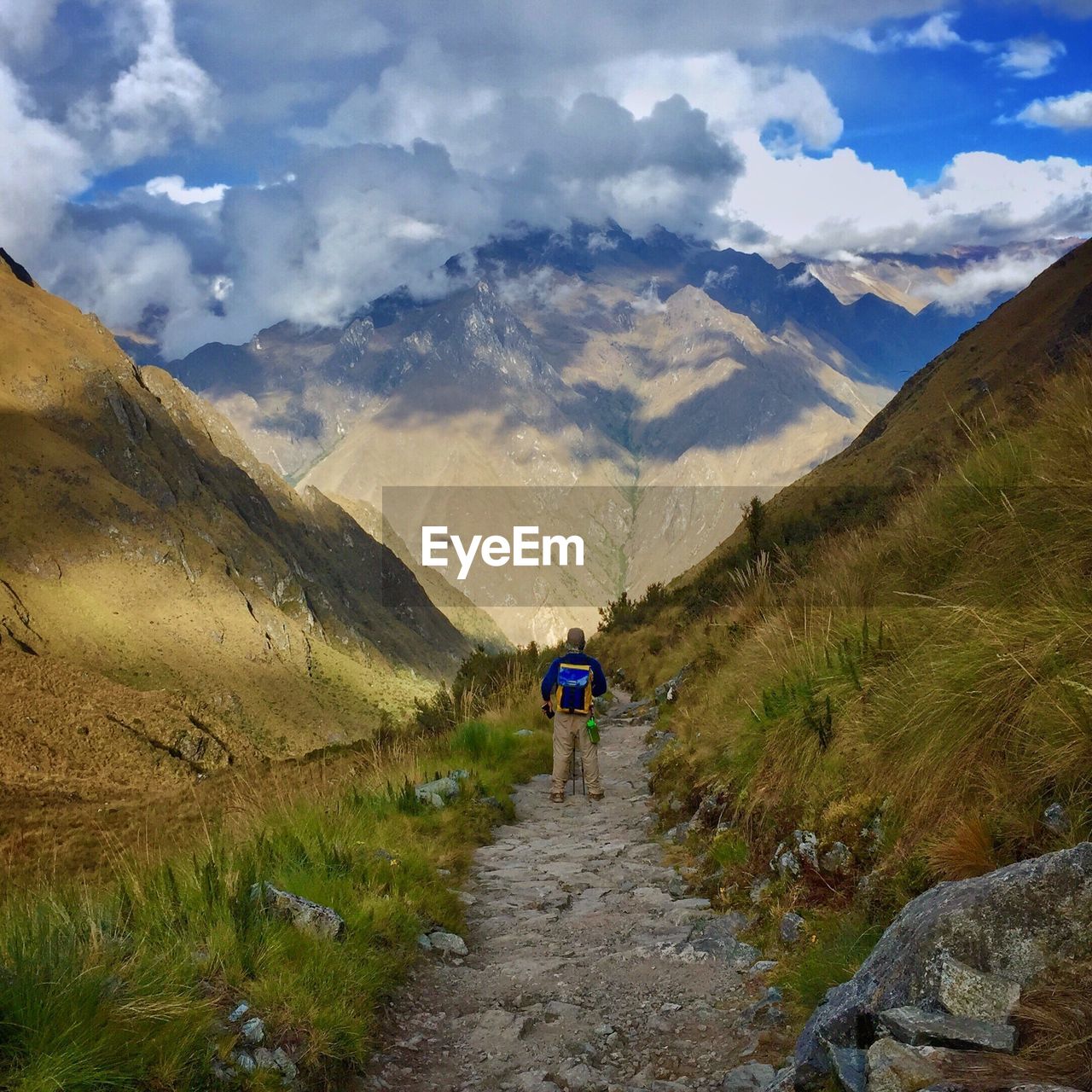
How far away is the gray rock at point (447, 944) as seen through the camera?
6.38 meters

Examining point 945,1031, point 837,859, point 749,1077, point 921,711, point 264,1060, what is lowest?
point 749,1077

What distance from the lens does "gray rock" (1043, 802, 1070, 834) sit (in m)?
4.22

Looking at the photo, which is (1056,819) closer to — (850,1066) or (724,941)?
(850,1066)

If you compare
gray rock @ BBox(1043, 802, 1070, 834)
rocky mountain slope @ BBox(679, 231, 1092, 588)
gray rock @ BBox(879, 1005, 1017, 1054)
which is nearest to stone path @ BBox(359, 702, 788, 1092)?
gray rock @ BBox(879, 1005, 1017, 1054)

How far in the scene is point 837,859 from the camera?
573 cm

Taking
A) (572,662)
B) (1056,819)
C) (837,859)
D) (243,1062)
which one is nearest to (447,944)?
(243,1062)

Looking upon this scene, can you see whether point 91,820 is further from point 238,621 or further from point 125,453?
point 125,453

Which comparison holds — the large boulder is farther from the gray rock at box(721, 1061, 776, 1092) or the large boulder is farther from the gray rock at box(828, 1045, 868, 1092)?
the gray rock at box(721, 1061, 776, 1092)

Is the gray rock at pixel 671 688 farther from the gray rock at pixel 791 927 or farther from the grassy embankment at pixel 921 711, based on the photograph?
the gray rock at pixel 791 927

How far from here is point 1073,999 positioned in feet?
10.3

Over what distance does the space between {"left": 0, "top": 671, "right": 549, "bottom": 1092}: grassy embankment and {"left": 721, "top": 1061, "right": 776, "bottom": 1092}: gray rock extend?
187 centimetres

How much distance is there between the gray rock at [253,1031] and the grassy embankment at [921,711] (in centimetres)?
276

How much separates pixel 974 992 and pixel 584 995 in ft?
9.34

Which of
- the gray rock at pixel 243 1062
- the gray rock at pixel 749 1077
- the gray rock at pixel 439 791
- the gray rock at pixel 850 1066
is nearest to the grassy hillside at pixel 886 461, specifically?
the gray rock at pixel 439 791
